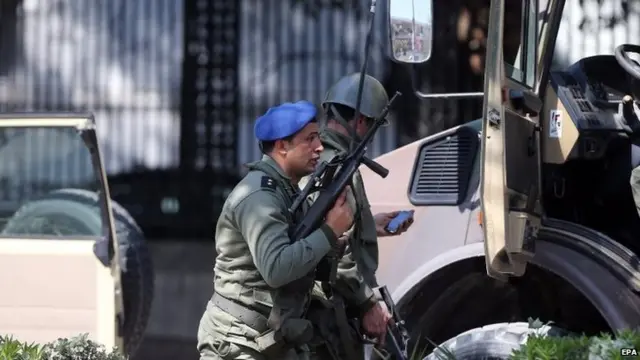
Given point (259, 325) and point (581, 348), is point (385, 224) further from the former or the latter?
point (581, 348)

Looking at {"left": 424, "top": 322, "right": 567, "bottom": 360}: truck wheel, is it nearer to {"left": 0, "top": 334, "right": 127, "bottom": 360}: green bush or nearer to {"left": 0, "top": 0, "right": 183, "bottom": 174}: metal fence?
{"left": 0, "top": 334, "right": 127, "bottom": 360}: green bush

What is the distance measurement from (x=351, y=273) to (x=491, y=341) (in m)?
0.64

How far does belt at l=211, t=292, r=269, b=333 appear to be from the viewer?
13.4 ft

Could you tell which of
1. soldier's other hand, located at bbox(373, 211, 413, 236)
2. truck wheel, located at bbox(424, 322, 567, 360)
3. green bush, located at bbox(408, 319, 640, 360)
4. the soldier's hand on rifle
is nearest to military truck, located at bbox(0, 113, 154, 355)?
soldier's other hand, located at bbox(373, 211, 413, 236)

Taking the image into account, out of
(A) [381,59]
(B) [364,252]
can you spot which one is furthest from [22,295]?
(A) [381,59]

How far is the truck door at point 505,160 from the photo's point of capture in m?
4.29

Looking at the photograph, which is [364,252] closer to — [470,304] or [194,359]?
[470,304]

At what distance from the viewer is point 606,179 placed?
4809mm

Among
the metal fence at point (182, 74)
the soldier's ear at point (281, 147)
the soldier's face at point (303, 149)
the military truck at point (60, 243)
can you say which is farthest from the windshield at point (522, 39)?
the metal fence at point (182, 74)

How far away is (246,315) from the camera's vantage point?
4.07 metres

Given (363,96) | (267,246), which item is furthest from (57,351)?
(363,96)

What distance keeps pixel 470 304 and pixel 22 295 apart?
8.18 ft

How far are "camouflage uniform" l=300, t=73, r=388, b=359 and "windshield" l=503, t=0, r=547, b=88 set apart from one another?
2.14 ft

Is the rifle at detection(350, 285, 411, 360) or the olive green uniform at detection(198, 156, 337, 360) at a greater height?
the olive green uniform at detection(198, 156, 337, 360)
